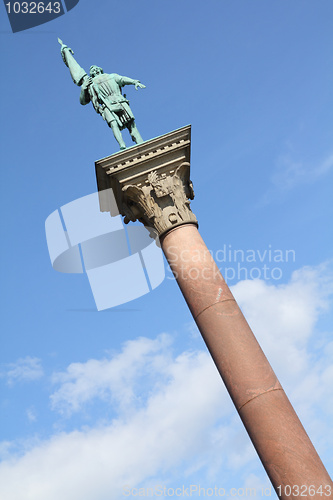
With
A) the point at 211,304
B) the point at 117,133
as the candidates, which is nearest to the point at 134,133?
the point at 117,133

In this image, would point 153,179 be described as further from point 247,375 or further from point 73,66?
point 73,66

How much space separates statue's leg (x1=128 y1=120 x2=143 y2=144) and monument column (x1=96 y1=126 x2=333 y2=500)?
2.28 m

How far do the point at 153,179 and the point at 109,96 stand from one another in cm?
511

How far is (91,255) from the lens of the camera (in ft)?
77.4

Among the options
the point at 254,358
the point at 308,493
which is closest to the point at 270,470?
the point at 308,493

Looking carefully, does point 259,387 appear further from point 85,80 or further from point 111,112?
point 85,80

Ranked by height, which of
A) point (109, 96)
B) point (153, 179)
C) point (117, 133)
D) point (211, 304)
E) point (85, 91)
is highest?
point (85, 91)

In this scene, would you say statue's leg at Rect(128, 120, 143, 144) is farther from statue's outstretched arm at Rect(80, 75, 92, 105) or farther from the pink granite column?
the pink granite column

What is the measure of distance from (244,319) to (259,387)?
2013 mm

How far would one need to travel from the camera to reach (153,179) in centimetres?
1539

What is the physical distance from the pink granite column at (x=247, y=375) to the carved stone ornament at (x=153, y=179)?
2.51 ft

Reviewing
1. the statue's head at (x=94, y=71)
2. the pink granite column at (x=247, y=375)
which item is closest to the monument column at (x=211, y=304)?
the pink granite column at (x=247, y=375)

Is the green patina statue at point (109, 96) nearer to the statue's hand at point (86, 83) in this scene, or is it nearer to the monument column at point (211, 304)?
the statue's hand at point (86, 83)

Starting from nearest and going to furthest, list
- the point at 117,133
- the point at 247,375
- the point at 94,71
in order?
the point at 247,375 < the point at 117,133 < the point at 94,71
